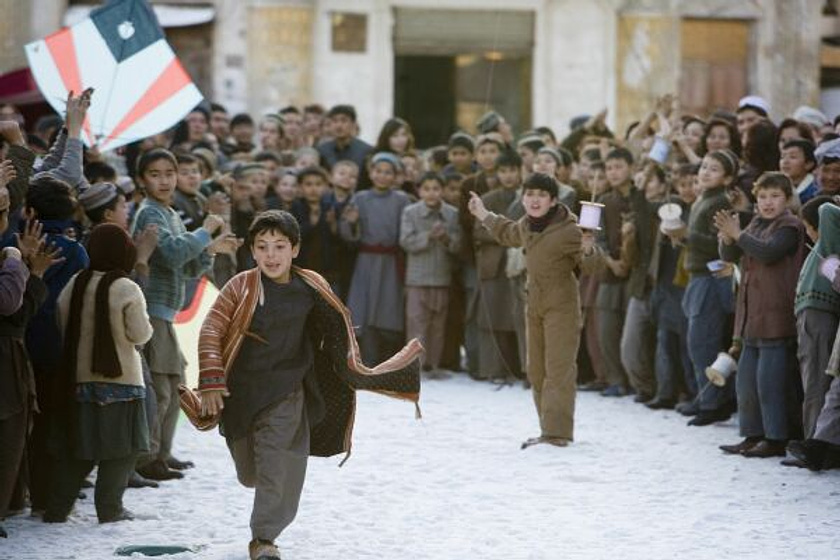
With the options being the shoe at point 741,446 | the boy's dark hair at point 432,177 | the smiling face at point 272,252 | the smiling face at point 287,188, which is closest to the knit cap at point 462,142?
the boy's dark hair at point 432,177

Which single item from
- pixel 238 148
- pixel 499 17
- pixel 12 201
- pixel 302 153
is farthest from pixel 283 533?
pixel 499 17

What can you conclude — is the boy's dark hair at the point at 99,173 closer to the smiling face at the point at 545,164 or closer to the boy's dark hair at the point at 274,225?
the boy's dark hair at the point at 274,225

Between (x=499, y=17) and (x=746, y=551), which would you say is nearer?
(x=746, y=551)

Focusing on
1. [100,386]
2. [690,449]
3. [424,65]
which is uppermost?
[424,65]

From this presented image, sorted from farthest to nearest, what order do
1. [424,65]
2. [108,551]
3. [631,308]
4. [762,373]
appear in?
[424,65] < [631,308] < [762,373] < [108,551]

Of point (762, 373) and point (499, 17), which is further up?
point (499, 17)

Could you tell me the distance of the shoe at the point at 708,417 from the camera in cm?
1047

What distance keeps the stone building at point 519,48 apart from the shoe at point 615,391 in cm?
895

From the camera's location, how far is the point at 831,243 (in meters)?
8.41

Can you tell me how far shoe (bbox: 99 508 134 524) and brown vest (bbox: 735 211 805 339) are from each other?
13.0 ft

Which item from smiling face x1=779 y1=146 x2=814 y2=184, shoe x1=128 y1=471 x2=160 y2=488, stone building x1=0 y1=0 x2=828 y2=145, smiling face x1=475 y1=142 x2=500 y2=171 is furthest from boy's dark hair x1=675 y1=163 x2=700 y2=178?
stone building x1=0 y1=0 x2=828 y2=145

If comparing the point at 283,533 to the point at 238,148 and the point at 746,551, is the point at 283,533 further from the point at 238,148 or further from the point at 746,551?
the point at 238,148

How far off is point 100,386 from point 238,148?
7.99 meters

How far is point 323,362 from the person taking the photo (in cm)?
668
